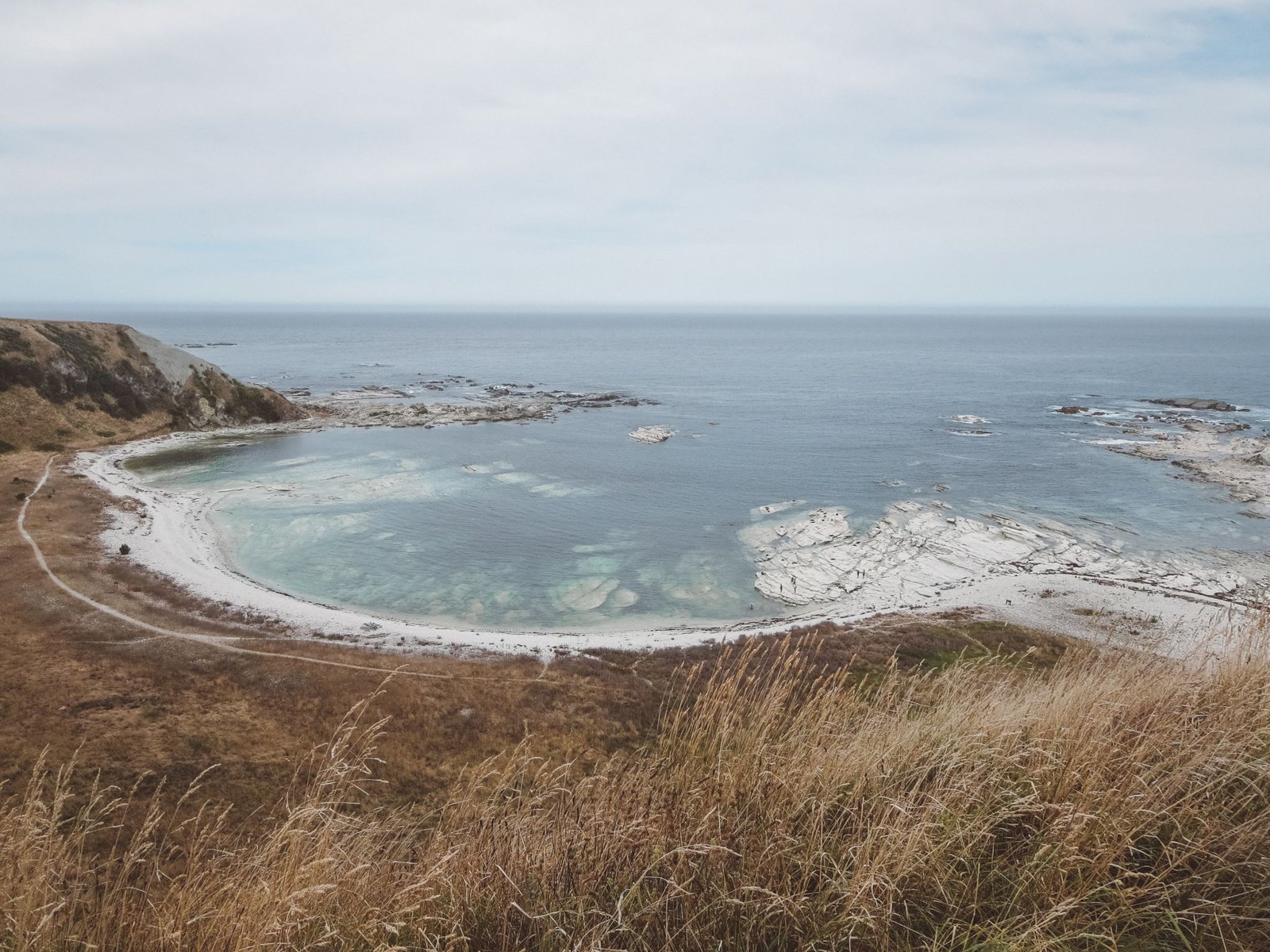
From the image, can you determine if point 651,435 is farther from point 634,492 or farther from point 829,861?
point 829,861

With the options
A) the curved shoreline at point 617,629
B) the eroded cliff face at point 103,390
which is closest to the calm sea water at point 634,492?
the curved shoreline at point 617,629

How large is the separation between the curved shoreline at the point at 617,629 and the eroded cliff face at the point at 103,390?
26816 mm

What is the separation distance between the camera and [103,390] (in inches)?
2450

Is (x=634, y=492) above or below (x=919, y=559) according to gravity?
above

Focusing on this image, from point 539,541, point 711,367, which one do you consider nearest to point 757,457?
point 539,541

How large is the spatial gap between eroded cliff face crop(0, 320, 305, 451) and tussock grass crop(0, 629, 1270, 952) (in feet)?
202

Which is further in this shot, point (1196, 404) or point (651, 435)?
point (1196, 404)

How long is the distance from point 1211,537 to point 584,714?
A: 1457 inches

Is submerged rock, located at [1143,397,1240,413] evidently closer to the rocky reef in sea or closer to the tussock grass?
the rocky reef in sea

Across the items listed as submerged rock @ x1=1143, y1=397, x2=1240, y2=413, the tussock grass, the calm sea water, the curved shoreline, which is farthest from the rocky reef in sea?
submerged rock @ x1=1143, y1=397, x2=1240, y2=413

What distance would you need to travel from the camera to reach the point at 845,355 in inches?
7293

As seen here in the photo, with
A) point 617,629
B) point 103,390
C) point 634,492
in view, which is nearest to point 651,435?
point 634,492

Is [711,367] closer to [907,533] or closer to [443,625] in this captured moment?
[907,533]

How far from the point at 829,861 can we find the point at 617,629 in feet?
77.2
